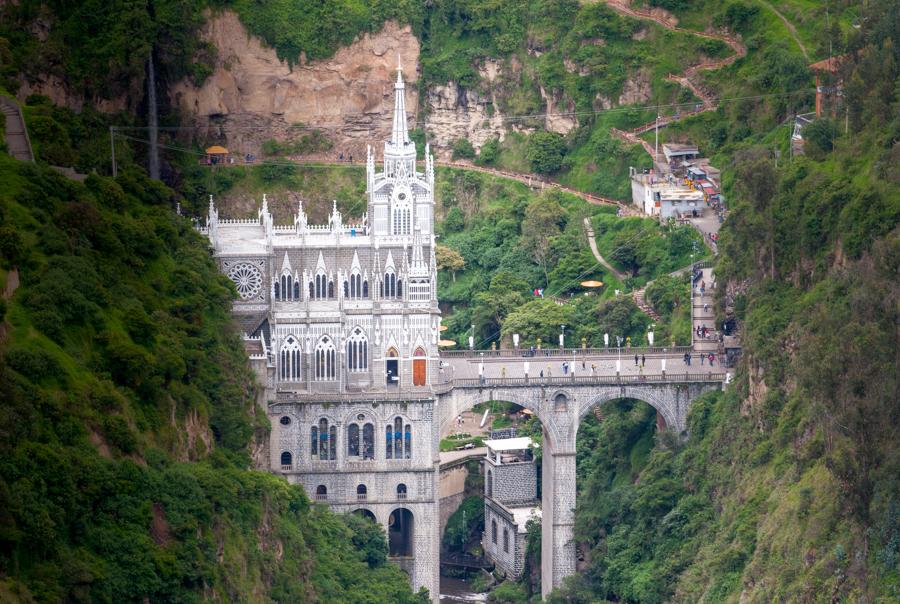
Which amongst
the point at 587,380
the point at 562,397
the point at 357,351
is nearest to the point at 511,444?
the point at 562,397

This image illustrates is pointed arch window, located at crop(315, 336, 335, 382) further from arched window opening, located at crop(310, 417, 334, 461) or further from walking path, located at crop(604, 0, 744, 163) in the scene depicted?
walking path, located at crop(604, 0, 744, 163)

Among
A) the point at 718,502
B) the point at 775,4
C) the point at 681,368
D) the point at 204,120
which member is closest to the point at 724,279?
the point at 681,368

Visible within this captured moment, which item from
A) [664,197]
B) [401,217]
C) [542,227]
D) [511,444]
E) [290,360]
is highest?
[664,197]

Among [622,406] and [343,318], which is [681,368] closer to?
[622,406]

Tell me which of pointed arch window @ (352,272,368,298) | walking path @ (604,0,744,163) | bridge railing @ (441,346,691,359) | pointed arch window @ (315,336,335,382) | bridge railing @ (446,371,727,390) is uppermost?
walking path @ (604,0,744,163)

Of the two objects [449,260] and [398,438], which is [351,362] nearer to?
→ [398,438]

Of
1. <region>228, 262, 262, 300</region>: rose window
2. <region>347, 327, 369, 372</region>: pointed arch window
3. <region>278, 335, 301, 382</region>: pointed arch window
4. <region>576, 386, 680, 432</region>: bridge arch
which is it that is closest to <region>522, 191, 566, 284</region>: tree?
<region>576, 386, 680, 432</region>: bridge arch
